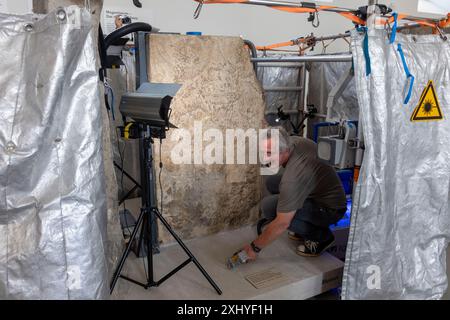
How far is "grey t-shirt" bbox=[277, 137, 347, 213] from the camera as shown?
2174 mm

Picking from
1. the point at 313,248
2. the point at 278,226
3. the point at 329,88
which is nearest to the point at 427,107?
the point at 278,226

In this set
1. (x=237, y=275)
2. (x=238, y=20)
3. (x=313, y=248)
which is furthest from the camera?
(x=238, y=20)

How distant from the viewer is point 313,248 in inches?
98.2

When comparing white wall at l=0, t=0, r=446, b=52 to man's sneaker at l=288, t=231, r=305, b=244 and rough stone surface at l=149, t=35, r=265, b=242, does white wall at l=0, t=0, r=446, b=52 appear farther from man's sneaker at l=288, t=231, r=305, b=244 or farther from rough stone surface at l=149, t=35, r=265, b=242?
man's sneaker at l=288, t=231, r=305, b=244

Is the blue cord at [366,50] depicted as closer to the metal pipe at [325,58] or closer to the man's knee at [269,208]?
the metal pipe at [325,58]

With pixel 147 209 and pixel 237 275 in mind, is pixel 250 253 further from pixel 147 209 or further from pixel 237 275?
pixel 147 209

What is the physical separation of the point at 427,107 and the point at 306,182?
77cm

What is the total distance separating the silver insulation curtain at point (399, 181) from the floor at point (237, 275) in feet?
1.36

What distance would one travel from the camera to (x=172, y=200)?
2.63 meters

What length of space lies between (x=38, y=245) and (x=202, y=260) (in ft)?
4.53

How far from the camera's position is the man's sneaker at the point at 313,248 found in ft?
8.18
